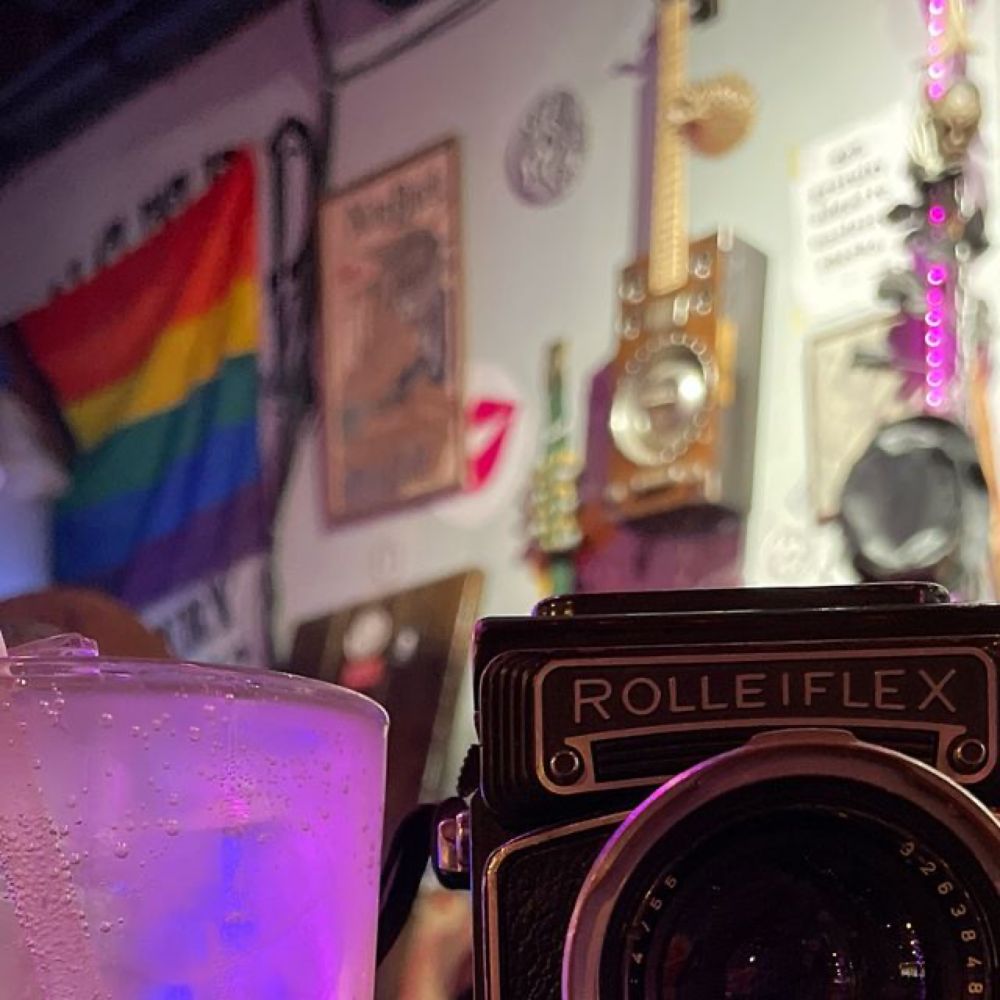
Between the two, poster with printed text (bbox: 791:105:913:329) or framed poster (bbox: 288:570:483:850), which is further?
framed poster (bbox: 288:570:483:850)

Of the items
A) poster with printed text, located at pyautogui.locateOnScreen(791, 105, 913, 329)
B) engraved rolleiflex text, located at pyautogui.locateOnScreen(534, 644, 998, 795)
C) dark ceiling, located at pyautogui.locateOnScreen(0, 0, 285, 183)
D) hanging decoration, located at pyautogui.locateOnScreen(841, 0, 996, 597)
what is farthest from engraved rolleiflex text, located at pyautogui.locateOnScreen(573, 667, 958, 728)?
dark ceiling, located at pyautogui.locateOnScreen(0, 0, 285, 183)

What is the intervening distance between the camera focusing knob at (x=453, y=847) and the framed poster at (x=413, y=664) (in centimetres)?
78

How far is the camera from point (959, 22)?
105 centimetres

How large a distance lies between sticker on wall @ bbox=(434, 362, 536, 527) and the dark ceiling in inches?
22.1

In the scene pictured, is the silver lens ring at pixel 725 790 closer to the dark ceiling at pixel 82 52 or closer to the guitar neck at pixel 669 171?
the guitar neck at pixel 669 171

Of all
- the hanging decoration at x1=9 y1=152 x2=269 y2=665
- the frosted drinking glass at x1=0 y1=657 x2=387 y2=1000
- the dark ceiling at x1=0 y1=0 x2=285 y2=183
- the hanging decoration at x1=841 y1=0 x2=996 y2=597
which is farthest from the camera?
the dark ceiling at x1=0 y1=0 x2=285 y2=183

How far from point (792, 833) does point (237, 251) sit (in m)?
1.26

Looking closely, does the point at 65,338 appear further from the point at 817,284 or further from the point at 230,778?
the point at 230,778

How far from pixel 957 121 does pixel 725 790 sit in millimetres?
729

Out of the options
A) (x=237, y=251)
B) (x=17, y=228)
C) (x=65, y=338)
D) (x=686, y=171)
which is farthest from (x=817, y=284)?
(x=17, y=228)

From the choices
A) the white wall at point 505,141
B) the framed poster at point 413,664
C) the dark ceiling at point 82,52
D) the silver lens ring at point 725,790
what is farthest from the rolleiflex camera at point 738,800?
the dark ceiling at point 82,52

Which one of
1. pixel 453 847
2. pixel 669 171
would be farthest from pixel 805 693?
pixel 669 171

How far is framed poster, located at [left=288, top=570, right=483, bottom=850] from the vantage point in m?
1.32

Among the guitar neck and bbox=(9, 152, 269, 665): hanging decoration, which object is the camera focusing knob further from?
bbox=(9, 152, 269, 665): hanging decoration
